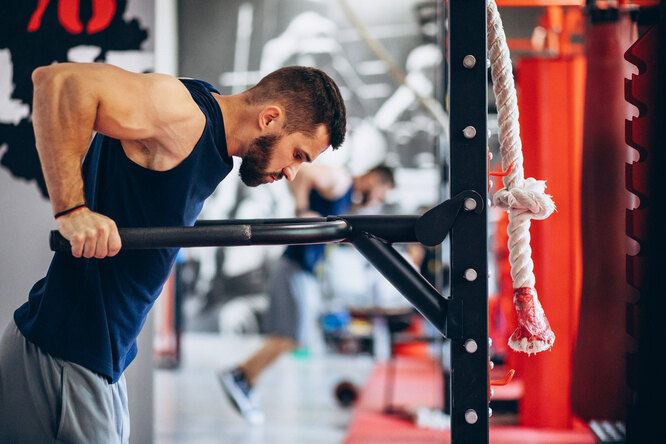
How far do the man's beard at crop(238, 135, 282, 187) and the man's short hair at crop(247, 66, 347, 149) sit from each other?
5cm

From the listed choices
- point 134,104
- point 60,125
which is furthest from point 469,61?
point 60,125

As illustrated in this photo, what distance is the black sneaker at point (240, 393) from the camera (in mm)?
3508

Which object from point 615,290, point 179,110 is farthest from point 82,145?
point 615,290

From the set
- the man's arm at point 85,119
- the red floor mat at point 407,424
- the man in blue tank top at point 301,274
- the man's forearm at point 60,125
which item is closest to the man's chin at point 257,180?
the man's arm at point 85,119

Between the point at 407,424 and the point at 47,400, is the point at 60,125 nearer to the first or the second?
the point at 47,400

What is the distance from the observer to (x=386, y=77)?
678 centimetres

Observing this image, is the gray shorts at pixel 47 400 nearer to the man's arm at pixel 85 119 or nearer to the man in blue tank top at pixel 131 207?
the man in blue tank top at pixel 131 207

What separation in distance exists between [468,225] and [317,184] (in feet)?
9.22

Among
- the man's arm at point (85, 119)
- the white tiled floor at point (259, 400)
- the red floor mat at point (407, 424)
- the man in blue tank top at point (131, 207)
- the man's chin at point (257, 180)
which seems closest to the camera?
the man's arm at point (85, 119)

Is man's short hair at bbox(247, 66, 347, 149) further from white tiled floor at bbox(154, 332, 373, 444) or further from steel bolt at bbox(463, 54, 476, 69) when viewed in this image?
white tiled floor at bbox(154, 332, 373, 444)

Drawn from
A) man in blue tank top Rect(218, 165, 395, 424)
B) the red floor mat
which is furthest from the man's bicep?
man in blue tank top Rect(218, 165, 395, 424)

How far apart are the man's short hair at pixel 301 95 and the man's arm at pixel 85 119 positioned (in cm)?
20

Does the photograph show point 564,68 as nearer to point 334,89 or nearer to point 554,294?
point 554,294

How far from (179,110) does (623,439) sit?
1.43 metres
